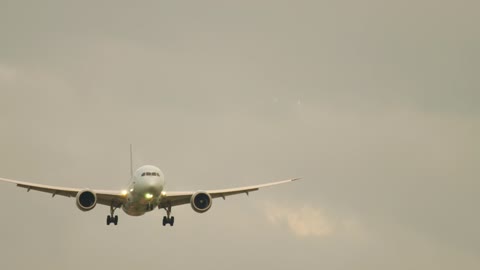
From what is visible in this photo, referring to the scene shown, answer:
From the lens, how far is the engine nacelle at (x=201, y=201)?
104m

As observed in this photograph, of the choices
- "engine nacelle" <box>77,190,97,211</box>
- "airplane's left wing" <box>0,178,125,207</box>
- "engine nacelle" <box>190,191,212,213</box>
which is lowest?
"engine nacelle" <box>190,191,212,213</box>

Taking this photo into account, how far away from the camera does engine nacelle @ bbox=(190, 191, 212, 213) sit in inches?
4075

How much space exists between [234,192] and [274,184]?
11.4 feet

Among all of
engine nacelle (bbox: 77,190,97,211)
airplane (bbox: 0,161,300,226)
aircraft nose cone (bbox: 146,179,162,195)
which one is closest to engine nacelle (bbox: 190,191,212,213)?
airplane (bbox: 0,161,300,226)

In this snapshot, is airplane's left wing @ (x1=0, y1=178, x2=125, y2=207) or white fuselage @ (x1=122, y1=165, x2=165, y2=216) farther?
airplane's left wing @ (x1=0, y1=178, x2=125, y2=207)

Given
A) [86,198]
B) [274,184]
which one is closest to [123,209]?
[86,198]

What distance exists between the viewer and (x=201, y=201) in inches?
4082

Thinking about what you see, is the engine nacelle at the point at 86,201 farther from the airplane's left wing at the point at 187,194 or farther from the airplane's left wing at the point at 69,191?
the airplane's left wing at the point at 187,194

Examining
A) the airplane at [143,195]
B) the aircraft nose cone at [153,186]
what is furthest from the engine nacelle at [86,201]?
the aircraft nose cone at [153,186]

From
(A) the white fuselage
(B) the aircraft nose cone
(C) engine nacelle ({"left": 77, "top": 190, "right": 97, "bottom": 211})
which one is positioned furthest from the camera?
(C) engine nacelle ({"left": 77, "top": 190, "right": 97, "bottom": 211})

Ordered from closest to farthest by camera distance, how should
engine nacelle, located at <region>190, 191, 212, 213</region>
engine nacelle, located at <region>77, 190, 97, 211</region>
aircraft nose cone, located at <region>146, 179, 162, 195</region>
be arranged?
aircraft nose cone, located at <region>146, 179, 162, 195</region> < engine nacelle, located at <region>77, 190, 97, 211</region> < engine nacelle, located at <region>190, 191, 212, 213</region>

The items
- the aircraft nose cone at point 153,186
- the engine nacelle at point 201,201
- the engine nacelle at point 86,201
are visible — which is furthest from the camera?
the engine nacelle at point 201,201

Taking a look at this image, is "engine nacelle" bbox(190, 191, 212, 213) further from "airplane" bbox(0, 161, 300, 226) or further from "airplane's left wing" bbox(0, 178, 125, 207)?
"airplane's left wing" bbox(0, 178, 125, 207)

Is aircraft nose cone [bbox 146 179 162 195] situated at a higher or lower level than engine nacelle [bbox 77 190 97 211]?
lower
